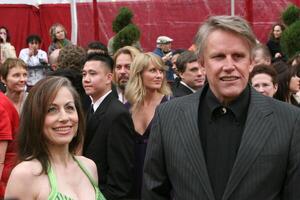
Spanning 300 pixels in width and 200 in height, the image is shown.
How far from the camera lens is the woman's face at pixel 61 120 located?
3.66 metres

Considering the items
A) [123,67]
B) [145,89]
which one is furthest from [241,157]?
[123,67]

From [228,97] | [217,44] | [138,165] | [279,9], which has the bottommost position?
[138,165]

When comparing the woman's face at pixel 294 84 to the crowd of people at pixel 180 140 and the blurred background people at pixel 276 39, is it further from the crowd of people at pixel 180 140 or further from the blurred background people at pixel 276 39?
the blurred background people at pixel 276 39

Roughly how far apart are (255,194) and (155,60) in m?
3.71

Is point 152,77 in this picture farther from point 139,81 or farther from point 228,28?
point 228,28

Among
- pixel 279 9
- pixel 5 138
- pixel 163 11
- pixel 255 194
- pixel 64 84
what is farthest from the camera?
pixel 163 11

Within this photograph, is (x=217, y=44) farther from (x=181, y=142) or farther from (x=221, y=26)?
(x=181, y=142)

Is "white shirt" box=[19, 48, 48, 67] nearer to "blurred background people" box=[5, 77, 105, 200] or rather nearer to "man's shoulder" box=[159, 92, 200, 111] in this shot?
"blurred background people" box=[5, 77, 105, 200]

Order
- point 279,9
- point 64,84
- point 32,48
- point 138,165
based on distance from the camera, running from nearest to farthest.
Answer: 1. point 64,84
2. point 138,165
3. point 279,9
4. point 32,48

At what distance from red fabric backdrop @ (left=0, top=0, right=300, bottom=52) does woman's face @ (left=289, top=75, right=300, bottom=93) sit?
634 centimetres

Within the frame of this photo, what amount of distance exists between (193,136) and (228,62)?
1.22ft

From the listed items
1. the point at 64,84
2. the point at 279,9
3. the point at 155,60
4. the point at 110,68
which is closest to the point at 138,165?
the point at 110,68

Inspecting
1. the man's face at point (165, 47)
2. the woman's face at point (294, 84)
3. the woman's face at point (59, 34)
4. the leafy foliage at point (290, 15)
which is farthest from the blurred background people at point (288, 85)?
the woman's face at point (59, 34)

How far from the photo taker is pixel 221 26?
2.92m
